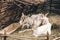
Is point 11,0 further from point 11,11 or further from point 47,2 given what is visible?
point 47,2

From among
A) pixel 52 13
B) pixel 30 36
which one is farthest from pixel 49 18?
pixel 30 36

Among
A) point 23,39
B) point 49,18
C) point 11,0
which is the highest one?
point 11,0

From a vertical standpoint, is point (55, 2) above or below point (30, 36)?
above

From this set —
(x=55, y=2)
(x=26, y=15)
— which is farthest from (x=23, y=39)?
(x=55, y=2)

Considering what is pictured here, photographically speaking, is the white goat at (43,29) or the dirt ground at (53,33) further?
the white goat at (43,29)

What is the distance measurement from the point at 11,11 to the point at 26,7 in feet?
1.31

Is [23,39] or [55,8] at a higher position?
[55,8]

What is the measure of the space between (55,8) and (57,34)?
77 centimetres

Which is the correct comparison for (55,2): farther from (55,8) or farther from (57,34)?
(57,34)

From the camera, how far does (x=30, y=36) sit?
761 centimetres

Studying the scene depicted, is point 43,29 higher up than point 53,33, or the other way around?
point 43,29

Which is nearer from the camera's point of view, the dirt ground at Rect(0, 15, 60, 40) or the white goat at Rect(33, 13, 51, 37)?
the dirt ground at Rect(0, 15, 60, 40)

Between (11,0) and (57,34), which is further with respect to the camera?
(11,0)

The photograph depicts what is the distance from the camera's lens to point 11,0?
319 inches
